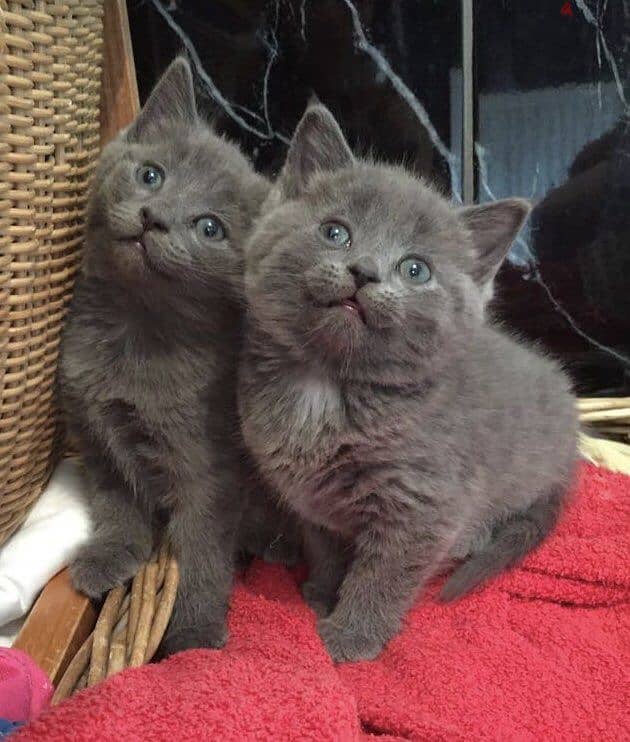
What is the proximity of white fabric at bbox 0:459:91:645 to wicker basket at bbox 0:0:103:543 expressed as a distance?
0.03m

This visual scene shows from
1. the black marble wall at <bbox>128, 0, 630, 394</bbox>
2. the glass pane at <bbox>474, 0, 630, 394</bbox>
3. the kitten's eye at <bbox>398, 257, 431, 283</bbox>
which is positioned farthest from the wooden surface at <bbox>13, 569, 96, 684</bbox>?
the glass pane at <bbox>474, 0, 630, 394</bbox>

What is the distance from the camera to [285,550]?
1.17m

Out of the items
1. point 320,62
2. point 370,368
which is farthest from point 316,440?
point 320,62

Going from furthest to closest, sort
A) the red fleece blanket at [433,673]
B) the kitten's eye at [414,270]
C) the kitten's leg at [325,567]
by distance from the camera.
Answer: the kitten's leg at [325,567]
the kitten's eye at [414,270]
the red fleece blanket at [433,673]

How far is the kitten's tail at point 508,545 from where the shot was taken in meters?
1.09

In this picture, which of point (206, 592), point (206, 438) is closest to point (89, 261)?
point (206, 438)

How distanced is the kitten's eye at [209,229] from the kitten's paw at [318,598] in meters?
0.51

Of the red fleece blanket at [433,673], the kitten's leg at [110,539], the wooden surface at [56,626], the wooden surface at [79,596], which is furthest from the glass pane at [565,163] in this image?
the wooden surface at [56,626]

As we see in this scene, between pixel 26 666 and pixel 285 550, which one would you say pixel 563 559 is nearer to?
pixel 285 550

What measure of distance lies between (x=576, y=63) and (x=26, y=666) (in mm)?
1320

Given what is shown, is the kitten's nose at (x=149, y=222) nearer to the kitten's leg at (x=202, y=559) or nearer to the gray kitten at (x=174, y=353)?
the gray kitten at (x=174, y=353)

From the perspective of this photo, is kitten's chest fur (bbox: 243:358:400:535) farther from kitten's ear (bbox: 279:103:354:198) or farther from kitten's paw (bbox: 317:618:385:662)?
kitten's ear (bbox: 279:103:354:198)

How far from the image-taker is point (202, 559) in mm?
1015

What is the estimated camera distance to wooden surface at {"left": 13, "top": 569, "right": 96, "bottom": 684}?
0.91 m
